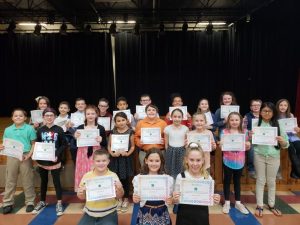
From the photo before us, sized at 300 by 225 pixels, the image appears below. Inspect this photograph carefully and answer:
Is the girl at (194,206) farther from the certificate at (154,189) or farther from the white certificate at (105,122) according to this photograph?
the white certificate at (105,122)

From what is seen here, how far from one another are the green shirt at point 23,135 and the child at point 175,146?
201 centimetres

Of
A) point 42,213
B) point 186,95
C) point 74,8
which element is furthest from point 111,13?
point 42,213

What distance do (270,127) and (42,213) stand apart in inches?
135

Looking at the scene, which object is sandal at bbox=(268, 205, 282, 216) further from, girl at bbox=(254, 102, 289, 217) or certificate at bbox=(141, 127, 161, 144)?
certificate at bbox=(141, 127, 161, 144)

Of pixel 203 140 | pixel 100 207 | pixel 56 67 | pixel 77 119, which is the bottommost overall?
pixel 100 207

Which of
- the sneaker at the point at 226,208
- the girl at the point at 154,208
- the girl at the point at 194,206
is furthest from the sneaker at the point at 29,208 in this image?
the sneaker at the point at 226,208

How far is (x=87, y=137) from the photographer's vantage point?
4.09 meters

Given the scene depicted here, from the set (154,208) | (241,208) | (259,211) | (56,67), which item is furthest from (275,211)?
(56,67)

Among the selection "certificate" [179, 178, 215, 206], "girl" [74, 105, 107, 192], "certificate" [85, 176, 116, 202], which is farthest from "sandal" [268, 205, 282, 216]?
"girl" [74, 105, 107, 192]

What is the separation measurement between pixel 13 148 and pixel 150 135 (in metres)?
1.96

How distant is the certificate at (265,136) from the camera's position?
3.90 meters

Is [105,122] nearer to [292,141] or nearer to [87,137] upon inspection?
[87,137]

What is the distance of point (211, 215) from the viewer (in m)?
3.91

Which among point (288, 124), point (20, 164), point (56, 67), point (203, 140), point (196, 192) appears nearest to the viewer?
point (196, 192)
